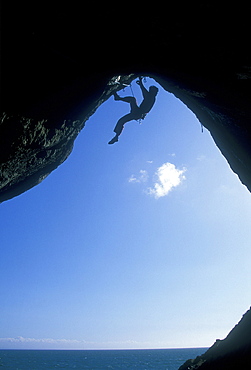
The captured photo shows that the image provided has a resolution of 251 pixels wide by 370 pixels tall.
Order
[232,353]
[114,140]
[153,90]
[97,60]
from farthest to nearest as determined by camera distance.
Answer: [153,90] < [114,140] < [232,353] < [97,60]

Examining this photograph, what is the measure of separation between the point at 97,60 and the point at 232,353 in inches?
364

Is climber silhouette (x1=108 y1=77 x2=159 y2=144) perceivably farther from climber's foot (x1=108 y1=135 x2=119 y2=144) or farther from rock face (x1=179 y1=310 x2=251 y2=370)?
rock face (x1=179 y1=310 x2=251 y2=370)

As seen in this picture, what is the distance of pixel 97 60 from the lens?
21.0ft

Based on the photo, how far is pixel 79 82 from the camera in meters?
7.14

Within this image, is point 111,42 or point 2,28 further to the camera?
point 111,42

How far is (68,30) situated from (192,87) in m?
4.04

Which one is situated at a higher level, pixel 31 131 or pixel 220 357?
pixel 31 131

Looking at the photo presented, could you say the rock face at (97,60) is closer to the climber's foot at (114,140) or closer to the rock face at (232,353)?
the climber's foot at (114,140)

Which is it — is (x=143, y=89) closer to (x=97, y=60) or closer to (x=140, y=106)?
(x=140, y=106)

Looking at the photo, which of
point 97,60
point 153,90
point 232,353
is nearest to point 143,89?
point 153,90

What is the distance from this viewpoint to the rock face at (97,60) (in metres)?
4.80

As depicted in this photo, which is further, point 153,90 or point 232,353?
point 153,90

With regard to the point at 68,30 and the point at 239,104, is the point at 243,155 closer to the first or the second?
the point at 239,104

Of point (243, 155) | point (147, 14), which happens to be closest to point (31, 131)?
point (147, 14)
